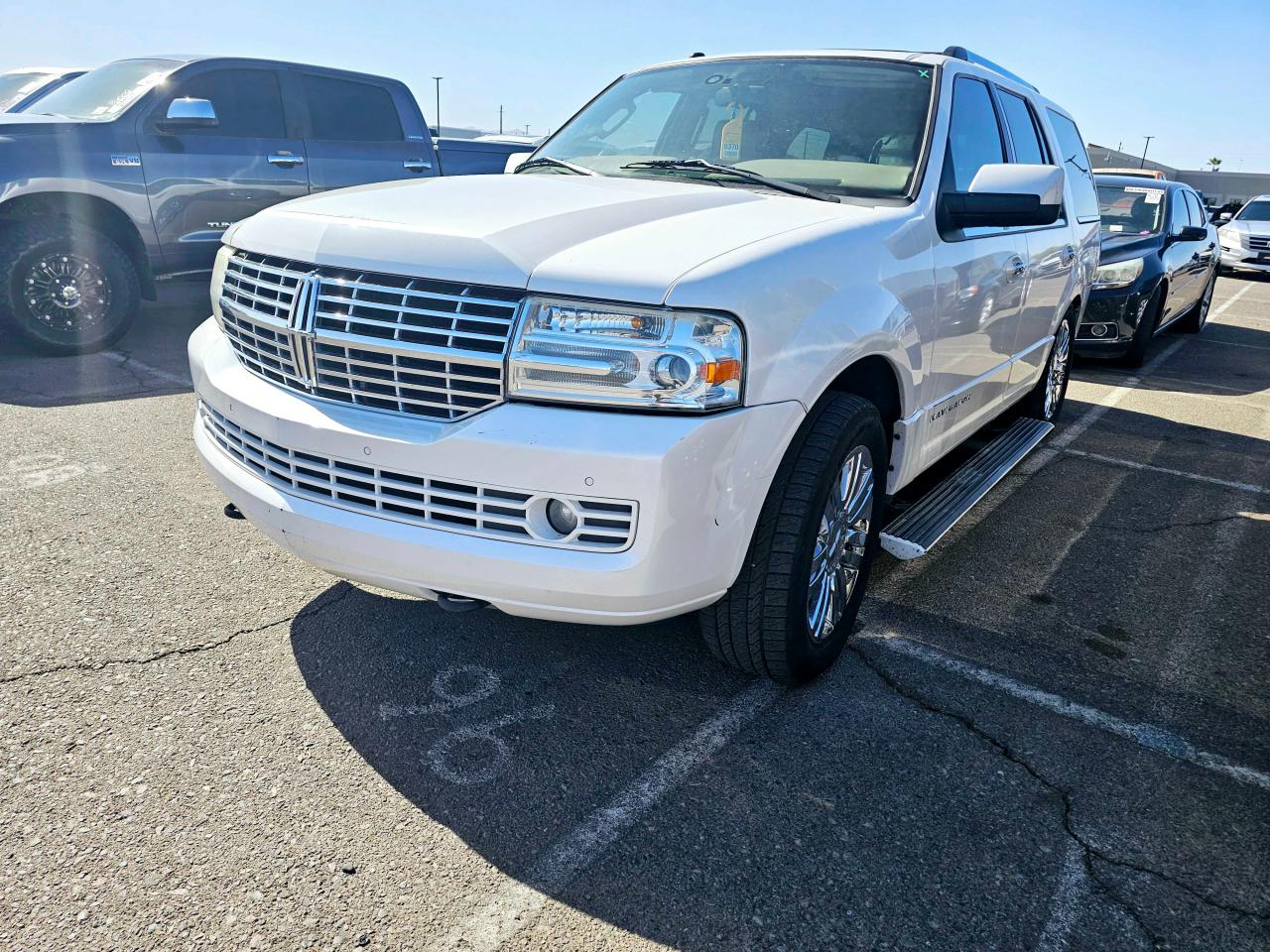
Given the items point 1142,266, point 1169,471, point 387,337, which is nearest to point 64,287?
point 387,337

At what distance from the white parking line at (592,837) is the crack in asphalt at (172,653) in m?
1.38

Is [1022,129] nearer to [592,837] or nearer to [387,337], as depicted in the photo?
[387,337]

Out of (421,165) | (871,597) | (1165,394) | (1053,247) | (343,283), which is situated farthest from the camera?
(421,165)

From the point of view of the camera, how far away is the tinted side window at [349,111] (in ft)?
26.1

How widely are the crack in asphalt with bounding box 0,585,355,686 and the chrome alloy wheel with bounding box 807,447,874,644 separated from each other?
163 centimetres

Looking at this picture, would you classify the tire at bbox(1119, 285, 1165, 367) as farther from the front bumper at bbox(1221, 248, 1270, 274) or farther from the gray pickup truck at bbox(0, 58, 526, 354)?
the front bumper at bbox(1221, 248, 1270, 274)

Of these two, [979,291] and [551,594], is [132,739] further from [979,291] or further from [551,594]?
[979,291]

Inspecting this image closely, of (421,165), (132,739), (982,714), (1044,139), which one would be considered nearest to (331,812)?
(132,739)

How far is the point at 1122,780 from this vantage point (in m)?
2.60

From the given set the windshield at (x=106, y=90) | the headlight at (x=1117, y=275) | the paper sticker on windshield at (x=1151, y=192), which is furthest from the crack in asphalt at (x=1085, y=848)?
the paper sticker on windshield at (x=1151, y=192)

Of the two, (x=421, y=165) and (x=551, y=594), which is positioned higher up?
(x=421, y=165)

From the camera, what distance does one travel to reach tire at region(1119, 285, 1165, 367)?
8.71m

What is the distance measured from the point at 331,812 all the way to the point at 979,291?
2.88 metres

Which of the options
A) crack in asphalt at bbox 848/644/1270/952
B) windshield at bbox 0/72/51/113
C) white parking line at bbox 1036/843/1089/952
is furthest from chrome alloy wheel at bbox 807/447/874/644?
windshield at bbox 0/72/51/113
